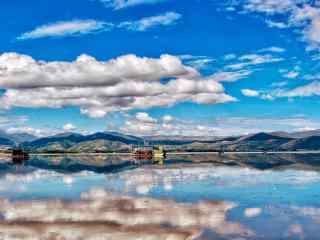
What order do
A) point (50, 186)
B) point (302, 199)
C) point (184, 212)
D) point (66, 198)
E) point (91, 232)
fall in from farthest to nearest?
1. point (50, 186)
2. point (66, 198)
3. point (302, 199)
4. point (184, 212)
5. point (91, 232)

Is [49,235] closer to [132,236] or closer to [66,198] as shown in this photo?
[132,236]

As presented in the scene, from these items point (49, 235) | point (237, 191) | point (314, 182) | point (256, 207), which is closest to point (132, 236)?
point (49, 235)

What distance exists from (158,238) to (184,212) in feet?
44.5

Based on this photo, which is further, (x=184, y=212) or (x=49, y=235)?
(x=184, y=212)

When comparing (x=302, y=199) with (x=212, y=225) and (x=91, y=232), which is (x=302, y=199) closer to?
(x=212, y=225)

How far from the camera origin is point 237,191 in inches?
2867

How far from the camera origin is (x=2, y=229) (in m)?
42.5

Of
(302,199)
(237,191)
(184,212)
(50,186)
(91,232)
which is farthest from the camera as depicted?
(50,186)

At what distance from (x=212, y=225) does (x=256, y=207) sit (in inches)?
503

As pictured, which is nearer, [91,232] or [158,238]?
[158,238]

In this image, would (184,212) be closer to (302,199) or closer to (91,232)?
(91,232)

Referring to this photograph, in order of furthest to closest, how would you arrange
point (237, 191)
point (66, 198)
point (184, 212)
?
1. point (237, 191)
2. point (66, 198)
3. point (184, 212)

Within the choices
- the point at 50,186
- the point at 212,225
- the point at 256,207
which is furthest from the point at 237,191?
the point at 50,186

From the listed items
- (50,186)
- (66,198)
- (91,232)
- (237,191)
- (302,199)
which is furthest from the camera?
(50,186)
